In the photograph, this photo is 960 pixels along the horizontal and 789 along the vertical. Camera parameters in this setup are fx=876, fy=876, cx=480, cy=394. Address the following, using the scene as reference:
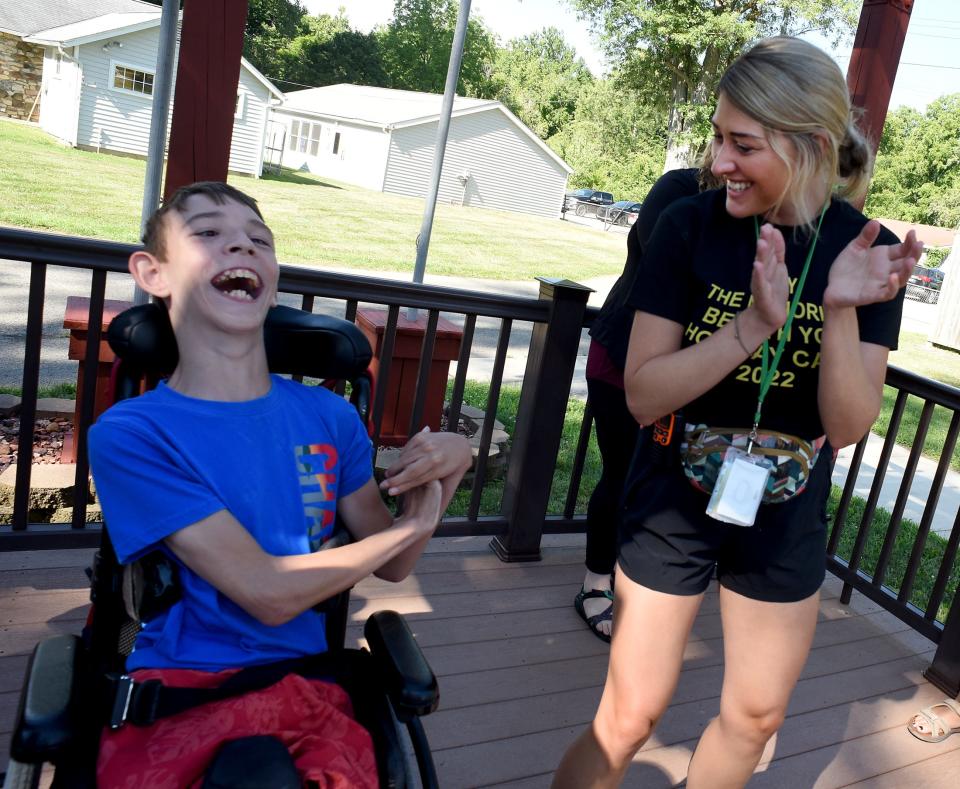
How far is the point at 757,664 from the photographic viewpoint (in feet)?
5.75

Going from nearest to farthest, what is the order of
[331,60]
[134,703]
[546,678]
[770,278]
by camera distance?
[134,703] → [770,278] → [546,678] → [331,60]

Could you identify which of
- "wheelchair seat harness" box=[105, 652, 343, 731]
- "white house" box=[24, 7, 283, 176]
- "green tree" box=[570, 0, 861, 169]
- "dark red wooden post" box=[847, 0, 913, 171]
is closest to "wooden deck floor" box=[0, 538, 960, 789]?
"wheelchair seat harness" box=[105, 652, 343, 731]

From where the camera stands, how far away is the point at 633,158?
149ft

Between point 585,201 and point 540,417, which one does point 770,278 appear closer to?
point 540,417

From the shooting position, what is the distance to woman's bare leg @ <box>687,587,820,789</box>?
175cm

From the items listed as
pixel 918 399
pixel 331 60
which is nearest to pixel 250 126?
pixel 918 399

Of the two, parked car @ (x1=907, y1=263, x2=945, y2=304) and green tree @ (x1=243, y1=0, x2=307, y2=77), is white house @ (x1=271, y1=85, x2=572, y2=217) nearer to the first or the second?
parked car @ (x1=907, y1=263, x2=945, y2=304)

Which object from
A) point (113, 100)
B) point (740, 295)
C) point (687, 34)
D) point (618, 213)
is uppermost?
point (687, 34)

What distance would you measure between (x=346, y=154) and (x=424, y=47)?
80.0 ft

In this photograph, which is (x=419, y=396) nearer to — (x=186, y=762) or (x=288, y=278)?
(x=288, y=278)

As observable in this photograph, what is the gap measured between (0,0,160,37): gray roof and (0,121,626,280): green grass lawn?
310 centimetres

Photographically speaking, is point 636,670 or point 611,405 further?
point 611,405

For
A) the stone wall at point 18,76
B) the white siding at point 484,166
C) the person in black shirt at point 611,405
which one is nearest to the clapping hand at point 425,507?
the person in black shirt at point 611,405

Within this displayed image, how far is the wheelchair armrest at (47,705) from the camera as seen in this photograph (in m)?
1.20
